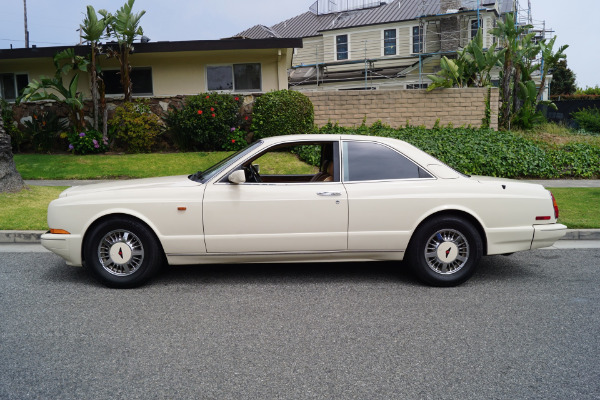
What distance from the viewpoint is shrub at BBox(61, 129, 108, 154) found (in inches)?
632

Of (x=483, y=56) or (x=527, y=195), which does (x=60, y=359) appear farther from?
(x=483, y=56)

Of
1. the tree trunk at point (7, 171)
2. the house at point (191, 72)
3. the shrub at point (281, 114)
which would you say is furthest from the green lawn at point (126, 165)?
the house at point (191, 72)

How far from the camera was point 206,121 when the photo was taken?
15.9 metres

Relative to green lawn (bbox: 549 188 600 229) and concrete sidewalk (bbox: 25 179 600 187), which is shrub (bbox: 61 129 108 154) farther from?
green lawn (bbox: 549 188 600 229)

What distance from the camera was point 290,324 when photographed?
15.1 ft

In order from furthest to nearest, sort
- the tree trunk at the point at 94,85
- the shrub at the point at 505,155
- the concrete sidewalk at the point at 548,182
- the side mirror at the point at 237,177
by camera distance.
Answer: the tree trunk at the point at 94,85, the shrub at the point at 505,155, the concrete sidewalk at the point at 548,182, the side mirror at the point at 237,177

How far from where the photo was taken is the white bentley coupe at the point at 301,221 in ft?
18.3

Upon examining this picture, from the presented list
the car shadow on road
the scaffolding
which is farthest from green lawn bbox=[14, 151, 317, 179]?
the scaffolding

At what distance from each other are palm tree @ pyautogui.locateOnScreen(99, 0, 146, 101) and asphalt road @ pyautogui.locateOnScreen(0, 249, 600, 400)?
11466 mm

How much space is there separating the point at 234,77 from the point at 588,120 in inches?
509

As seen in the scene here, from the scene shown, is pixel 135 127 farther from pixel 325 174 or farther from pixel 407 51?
pixel 407 51

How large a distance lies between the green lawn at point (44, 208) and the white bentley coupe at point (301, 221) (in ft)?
9.63

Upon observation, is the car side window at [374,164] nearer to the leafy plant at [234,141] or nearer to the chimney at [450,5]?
the leafy plant at [234,141]

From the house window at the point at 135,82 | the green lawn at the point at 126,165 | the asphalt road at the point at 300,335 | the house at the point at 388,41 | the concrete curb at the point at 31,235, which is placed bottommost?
the asphalt road at the point at 300,335
